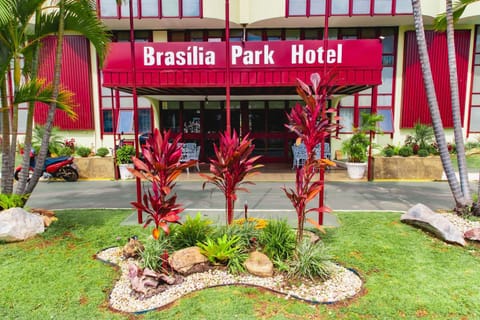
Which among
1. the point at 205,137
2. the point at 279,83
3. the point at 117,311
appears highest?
the point at 279,83

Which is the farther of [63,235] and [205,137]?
[205,137]

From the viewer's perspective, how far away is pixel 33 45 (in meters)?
5.86

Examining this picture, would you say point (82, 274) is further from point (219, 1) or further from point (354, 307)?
point (219, 1)

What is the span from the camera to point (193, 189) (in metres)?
8.91

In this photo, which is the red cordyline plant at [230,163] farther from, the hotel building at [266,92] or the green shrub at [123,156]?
the hotel building at [266,92]

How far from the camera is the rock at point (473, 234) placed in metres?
5.02

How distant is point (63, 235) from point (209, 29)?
35.6ft

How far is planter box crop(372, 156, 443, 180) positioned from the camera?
32.2ft

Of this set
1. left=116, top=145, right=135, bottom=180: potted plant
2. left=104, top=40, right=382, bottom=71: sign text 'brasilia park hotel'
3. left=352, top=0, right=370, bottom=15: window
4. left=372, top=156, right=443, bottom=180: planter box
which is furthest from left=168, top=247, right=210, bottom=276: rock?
left=352, top=0, right=370, bottom=15: window

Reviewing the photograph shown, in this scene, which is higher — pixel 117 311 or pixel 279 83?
pixel 279 83

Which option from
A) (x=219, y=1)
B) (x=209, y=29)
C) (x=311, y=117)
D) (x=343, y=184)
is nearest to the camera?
(x=311, y=117)

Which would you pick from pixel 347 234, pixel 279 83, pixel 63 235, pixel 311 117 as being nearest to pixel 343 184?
pixel 279 83

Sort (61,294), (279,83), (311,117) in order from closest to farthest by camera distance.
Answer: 1. (61,294)
2. (311,117)
3. (279,83)

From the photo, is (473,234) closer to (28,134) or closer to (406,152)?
(406,152)
